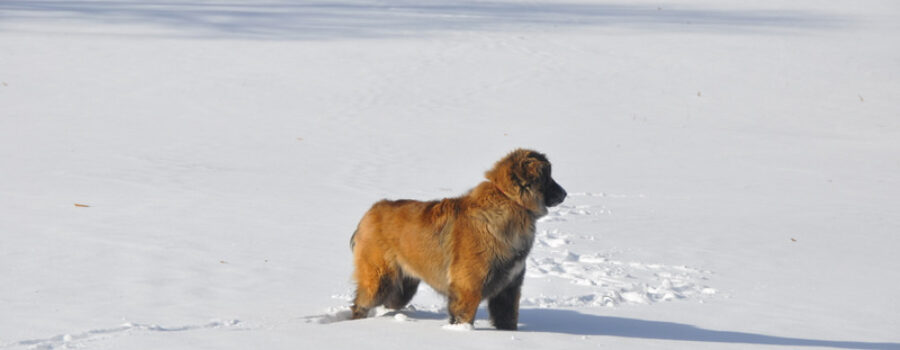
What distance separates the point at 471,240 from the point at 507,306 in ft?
1.69

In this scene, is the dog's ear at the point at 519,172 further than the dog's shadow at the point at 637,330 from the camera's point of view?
No

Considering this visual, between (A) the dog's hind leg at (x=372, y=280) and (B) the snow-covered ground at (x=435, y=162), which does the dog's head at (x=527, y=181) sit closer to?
(B) the snow-covered ground at (x=435, y=162)

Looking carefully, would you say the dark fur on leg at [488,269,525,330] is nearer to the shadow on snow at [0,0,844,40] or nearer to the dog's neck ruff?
the dog's neck ruff

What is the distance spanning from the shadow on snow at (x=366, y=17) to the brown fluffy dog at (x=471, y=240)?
849 inches

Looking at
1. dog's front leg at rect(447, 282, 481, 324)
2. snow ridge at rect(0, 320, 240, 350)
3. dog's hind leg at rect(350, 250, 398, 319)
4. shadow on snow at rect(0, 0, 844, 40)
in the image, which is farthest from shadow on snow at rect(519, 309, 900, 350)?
shadow on snow at rect(0, 0, 844, 40)

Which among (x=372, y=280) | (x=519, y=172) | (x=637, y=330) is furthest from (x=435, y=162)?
(x=519, y=172)

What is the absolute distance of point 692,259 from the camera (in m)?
9.38

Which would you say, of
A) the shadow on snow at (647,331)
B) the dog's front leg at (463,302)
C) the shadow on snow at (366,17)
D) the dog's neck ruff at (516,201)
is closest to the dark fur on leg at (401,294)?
the dog's front leg at (463,302)

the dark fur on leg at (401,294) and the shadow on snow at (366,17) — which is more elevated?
the shadow on snow at (366,17)

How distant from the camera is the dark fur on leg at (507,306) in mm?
6176

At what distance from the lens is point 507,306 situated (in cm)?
621

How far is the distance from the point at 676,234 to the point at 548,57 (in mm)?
15612

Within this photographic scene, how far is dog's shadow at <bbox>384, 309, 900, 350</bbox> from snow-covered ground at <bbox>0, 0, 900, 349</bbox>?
0.13 feet

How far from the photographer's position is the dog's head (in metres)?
6.01
